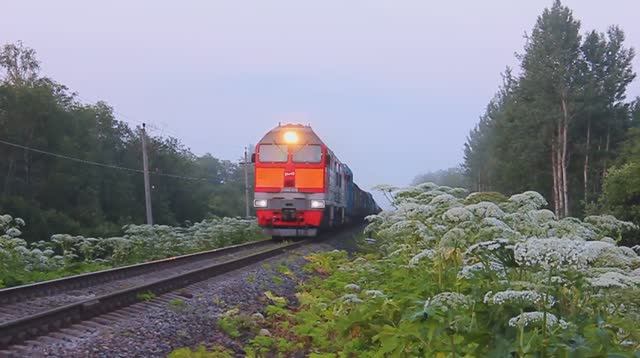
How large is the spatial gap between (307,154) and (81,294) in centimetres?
1344

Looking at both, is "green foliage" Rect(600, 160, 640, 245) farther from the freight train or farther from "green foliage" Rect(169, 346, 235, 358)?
"green foliage" Rect(169, 346, 235, 358)

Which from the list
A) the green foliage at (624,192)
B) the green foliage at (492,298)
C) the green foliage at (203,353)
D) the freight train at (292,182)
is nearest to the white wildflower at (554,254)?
the green foliage at (492,298)

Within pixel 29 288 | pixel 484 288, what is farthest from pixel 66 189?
pixel 484 288

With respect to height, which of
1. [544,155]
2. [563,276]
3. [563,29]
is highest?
[563,29]

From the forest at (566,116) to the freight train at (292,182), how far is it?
2171 centimetres

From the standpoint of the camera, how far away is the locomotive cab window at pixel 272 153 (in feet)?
74.0


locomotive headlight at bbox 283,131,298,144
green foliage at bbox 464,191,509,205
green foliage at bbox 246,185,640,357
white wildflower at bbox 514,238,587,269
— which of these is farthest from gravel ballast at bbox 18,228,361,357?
locomotive headlight at bbox 283,131,298,144

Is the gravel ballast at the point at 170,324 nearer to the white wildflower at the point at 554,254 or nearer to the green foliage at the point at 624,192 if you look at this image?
the white wildflower at the point at 554,254

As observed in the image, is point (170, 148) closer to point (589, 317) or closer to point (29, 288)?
point (29, 288)

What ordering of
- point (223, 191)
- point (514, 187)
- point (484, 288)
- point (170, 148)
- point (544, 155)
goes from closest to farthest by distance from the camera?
1. point (484, 288)
2. point (544, 155)
3. point (514, 187)
4. point (170, 148)
5. point (223, 191)

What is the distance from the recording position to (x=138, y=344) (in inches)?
254

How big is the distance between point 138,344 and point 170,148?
209 ft

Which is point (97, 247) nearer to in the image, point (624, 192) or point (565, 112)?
point (624, 192)

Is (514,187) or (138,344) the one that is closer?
(138,344)
